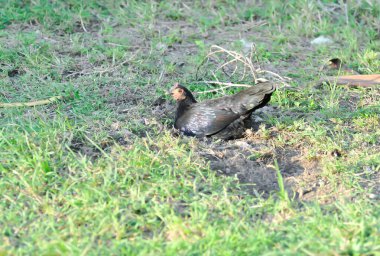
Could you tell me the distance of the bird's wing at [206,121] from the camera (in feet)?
20.9

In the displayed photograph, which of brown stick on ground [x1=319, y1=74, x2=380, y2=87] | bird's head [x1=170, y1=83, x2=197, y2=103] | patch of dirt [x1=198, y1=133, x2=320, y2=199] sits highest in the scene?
bird's head [x1=170, y1=83, x2=197, y2=103]

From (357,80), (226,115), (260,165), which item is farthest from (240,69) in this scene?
(260,165)

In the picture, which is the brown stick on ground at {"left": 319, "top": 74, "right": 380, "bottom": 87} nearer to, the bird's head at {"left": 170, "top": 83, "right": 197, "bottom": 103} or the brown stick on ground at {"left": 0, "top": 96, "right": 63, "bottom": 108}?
the bird's head at {"left": 170, "top": 83, "right": 197, "bottom": 103}

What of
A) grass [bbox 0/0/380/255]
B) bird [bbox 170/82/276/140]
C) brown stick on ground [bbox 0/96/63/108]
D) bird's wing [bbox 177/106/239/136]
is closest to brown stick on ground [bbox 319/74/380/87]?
grass [bbox 0/0/380/255]

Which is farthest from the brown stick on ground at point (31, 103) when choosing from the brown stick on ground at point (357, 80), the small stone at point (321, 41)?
the small stone at point (321, 41)

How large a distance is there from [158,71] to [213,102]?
1.36 meters

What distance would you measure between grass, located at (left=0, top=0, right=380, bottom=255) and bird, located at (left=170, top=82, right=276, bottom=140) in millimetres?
203

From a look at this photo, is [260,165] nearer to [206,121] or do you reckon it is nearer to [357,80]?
[206,121]

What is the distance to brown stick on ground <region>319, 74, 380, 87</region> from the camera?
735 centimetres

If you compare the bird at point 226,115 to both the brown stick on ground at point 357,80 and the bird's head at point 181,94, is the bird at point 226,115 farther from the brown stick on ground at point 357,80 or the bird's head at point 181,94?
the brown stick on ground at point 357,80

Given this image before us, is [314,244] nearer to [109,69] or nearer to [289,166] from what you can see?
[289,166]

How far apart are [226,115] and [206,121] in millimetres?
178

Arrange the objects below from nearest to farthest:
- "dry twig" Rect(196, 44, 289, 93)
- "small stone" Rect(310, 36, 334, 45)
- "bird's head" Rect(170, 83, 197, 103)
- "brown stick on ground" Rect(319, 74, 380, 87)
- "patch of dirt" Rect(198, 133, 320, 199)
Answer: "patch of dirt" Rect(198, 133, 320, 199) → "bird's head" Rect(170, 83, 197, 103) → "dry twig" Rect(196, 44, 289, 93) → "brown stick on ground" Rect(319, 74, 380, 87) → "small stone" Rect(310, 36, 334, 45)

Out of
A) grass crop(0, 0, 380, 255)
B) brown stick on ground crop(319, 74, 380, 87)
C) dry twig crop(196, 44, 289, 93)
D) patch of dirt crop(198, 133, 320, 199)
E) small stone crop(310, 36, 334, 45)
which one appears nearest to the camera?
grass crop(0, 0, 380, 255)
